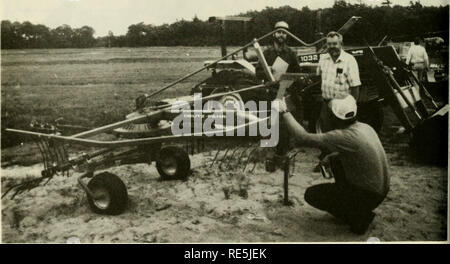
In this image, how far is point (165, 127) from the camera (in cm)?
482

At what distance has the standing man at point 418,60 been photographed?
4.87 metres

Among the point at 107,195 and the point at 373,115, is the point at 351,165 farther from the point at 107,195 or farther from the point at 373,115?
the point at 107,195

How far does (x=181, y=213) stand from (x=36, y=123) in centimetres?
167

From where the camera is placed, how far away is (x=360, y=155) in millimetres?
3559

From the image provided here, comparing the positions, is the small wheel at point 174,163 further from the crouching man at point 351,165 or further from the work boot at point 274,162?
the crouching man at point 351,165

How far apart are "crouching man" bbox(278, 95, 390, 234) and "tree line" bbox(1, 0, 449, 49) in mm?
1146

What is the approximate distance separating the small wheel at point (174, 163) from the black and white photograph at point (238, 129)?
17 mm

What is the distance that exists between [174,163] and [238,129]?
1172 millimetres

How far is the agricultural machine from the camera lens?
414 centimetres

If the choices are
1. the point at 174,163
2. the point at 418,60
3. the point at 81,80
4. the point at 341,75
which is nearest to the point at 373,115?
the point at 418,60

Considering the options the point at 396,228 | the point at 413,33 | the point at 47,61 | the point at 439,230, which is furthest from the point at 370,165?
the point at 47,61

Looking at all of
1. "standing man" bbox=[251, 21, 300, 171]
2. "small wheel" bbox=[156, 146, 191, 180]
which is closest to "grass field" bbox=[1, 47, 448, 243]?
"small wheel" bbox=[156, 146, 191, 180]

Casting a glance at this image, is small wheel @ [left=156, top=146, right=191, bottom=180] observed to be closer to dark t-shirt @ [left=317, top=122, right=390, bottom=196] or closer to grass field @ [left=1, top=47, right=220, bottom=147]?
grass field @ [left=1, top=47, right=220, bottom=147]
